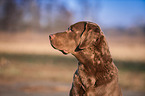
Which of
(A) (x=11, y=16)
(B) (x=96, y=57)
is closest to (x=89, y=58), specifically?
(B) (x=96, y=57)

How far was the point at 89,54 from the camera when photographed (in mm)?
2963

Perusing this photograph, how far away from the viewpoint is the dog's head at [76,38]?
2.86m

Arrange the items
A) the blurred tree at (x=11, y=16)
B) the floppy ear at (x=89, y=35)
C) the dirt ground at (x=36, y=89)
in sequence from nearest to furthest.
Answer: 1. the floppy ear at (x=89, y=35)
2. the dirt ground at (x=36, y=89)
3. the blurred tree at (x=11, y=16)

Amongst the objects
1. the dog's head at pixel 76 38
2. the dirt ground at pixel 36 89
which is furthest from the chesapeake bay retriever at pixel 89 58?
the dirt ground at pixel 36 89

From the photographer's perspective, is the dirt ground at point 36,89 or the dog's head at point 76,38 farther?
the dirt ground at point 36,89

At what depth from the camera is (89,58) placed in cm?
296

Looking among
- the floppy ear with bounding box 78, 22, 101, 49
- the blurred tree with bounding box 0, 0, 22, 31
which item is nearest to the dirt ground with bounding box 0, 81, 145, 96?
the floppy ear with bounding box 78, 22, 101, 49

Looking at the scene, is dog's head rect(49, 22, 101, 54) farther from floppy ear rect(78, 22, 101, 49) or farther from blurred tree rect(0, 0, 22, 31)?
blurred tree rect(0, 0, 22, 31)

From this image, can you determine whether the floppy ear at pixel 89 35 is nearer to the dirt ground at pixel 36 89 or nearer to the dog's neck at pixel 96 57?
the dog's neck at pixel 96 57

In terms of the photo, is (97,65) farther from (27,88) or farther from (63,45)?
(27,88)

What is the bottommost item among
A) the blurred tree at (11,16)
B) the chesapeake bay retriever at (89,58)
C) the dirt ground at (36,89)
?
the dirt ground at (36,89)

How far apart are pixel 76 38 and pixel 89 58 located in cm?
33

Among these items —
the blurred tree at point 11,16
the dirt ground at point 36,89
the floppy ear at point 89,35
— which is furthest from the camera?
the blurred tree at point 11,16

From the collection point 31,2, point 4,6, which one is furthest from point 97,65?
point 31,2
